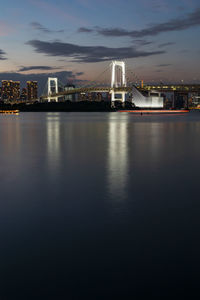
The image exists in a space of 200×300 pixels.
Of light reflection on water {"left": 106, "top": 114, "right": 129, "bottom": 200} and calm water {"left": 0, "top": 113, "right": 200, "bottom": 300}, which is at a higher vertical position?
calm water {"left": 0, "top": 113, "right": 200, "bottom": 300}

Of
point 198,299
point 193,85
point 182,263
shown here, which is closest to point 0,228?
point 182,263

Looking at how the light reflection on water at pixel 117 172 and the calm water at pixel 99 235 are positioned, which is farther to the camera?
the light reflection on water at pixel 117 172

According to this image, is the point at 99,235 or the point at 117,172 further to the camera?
the point at 117,172

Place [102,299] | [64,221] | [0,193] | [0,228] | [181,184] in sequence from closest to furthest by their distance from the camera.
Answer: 1. [102,299]
2. [0,228]
3. [64,221]
4. [0,193]
5. [181,184]

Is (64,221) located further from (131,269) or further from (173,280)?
(173,280)

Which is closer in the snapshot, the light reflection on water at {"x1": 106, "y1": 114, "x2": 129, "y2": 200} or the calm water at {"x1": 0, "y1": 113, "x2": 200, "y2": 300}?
the calm water at {"x1": 0, "y1": 113, "x2": 200, "y2": 300}

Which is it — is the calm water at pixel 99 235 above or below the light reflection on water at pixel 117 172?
above

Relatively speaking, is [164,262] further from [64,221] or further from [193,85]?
[193,85]

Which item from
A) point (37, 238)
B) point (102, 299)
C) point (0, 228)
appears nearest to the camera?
point (102, 299)

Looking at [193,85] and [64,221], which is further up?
[193,85]

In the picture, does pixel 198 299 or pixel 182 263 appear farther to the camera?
pixel 182 263
